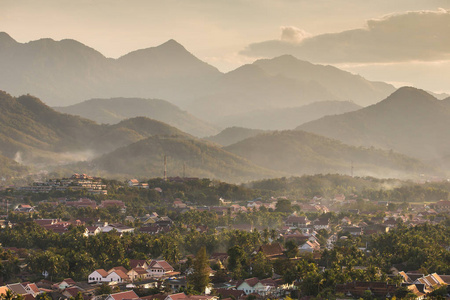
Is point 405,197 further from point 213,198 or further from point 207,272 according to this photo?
point 207,272

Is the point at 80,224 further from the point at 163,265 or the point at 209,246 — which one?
the point at 163,265

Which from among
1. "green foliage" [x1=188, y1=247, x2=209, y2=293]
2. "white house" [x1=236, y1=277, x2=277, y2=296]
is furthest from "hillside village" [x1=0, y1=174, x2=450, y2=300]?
"green foliage" [x1=188, y1=247, x2=209, y2=293]

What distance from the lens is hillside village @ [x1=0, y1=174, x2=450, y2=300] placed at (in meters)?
67.0

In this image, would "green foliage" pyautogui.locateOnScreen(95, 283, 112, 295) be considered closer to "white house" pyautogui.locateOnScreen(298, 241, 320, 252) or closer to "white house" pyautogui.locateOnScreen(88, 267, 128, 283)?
"white house" pyautogui.locateOnScreen(88, 267, 128, 283)

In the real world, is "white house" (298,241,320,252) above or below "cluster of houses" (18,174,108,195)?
below

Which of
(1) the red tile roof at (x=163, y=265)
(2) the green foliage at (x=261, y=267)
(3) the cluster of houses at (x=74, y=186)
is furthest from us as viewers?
(3) the cluster of houses at (x=74, y=186)

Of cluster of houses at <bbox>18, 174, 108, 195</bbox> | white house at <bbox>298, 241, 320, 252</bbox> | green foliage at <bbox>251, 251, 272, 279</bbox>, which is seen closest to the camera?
green foliage at <bbox>251, 251, 272, 279</bbox>

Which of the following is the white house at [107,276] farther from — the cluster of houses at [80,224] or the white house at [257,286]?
the cluster of houses at [80,224]

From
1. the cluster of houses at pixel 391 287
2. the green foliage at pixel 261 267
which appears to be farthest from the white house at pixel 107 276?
the cluster of houses at pixel 391 287

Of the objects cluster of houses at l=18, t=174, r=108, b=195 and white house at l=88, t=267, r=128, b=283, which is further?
cluster of houses at l=18, t=174, r=108, b=195

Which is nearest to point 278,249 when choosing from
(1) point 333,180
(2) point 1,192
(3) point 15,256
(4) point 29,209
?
(3) point 15,256

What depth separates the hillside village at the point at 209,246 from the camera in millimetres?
67000

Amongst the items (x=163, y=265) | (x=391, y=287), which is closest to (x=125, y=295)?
(x=163, y=265)

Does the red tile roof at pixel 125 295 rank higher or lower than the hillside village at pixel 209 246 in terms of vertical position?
lower
